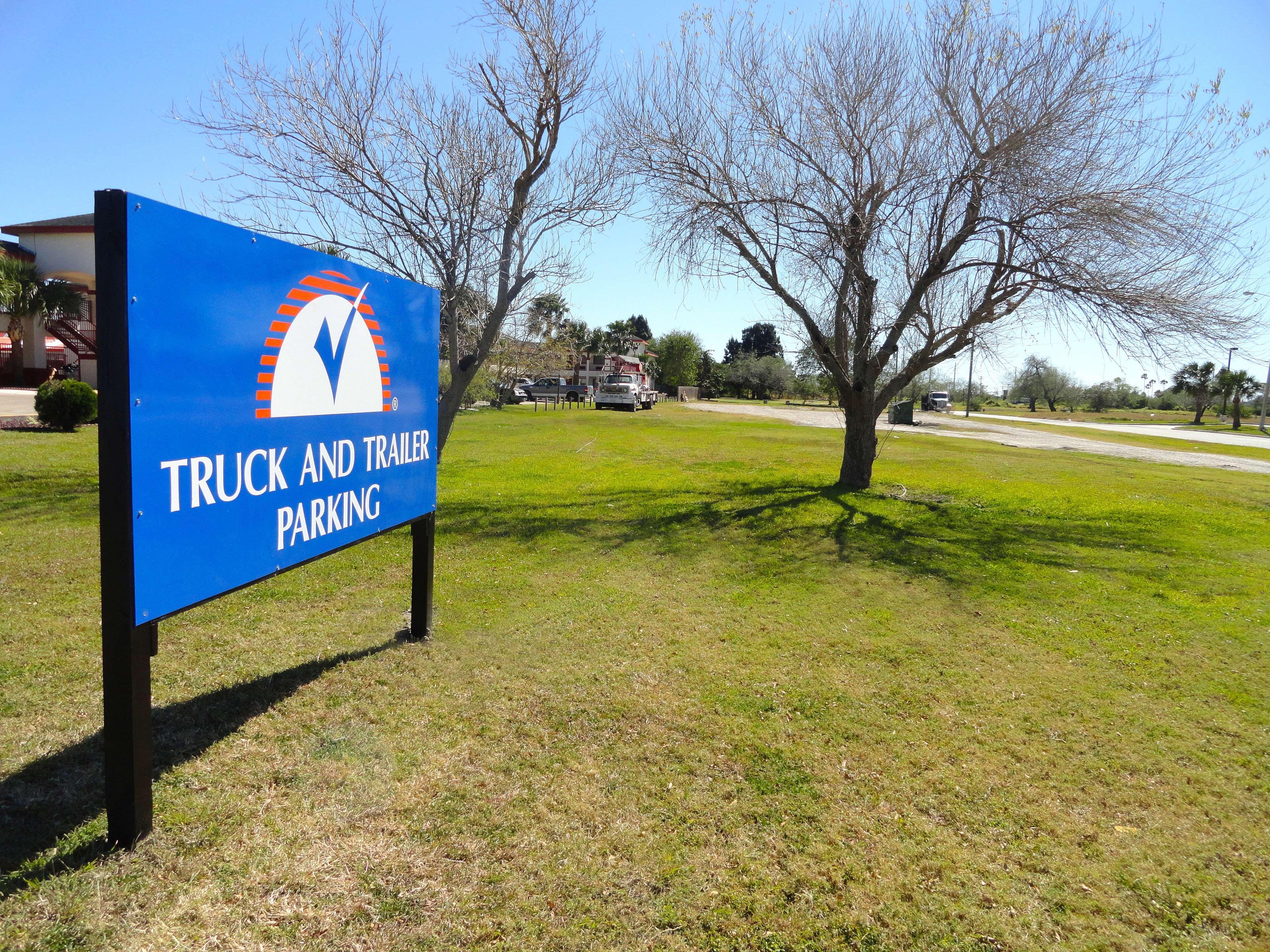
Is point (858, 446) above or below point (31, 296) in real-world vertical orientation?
below

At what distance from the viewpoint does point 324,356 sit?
12.0ft

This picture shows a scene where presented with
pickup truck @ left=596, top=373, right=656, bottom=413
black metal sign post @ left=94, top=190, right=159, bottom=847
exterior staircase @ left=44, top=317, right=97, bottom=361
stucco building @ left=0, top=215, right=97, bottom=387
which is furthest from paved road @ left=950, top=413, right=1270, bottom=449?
stucco building @ left=0, top=215, right=97, bottom=387

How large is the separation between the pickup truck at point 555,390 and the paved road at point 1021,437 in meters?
9.53

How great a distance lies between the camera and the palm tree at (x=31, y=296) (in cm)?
2238

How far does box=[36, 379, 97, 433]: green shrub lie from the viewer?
15453 mm

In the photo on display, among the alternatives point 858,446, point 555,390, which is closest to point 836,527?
point 858,446

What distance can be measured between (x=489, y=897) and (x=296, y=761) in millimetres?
1350

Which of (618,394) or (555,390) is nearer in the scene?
(618,394)

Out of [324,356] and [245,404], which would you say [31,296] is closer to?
[324,356]

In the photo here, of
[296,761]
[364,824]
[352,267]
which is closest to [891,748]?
[364,824]

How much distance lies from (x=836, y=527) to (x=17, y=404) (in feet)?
69.2

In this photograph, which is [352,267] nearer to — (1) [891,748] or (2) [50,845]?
(2) [50,845]

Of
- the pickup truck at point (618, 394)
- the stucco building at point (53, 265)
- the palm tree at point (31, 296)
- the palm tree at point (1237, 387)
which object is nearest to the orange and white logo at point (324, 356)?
the palm tree at point (31, 296)

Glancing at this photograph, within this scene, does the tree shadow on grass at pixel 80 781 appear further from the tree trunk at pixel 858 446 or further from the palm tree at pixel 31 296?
the palm tree at pixel 31 296
